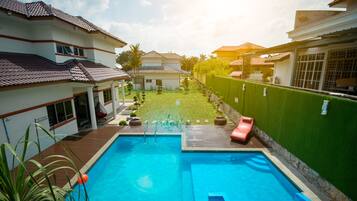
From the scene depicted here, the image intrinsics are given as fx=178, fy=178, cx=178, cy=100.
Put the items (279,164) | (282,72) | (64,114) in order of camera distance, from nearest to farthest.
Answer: (279,164) < (64,114) < (282,72)

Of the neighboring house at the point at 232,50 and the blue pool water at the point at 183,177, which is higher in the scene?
the neighboring house at the point at 232,50

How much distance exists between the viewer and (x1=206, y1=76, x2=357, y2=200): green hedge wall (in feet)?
16.6

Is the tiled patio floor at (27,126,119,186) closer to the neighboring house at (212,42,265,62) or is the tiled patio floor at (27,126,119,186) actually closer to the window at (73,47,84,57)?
the window at (73,47,84,57)

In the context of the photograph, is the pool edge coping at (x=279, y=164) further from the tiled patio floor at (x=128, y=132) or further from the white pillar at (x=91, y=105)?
the white pillar at (x=91, y=105)

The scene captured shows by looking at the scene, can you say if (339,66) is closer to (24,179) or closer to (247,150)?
(247,150)

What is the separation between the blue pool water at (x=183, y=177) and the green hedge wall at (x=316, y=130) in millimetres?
1330

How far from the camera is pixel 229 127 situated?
40.5 feet

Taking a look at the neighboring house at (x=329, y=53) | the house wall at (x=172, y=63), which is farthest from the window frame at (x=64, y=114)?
the house wall at (x=172, y=63)

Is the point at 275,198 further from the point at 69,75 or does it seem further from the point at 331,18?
the point at 331,18

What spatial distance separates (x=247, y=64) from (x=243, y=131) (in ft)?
35.4

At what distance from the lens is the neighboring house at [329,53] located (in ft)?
31.1

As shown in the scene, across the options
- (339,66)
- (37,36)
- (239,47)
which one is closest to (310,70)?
(339,66)

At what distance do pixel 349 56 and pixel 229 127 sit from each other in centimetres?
812

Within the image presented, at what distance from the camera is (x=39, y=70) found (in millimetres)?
8773
